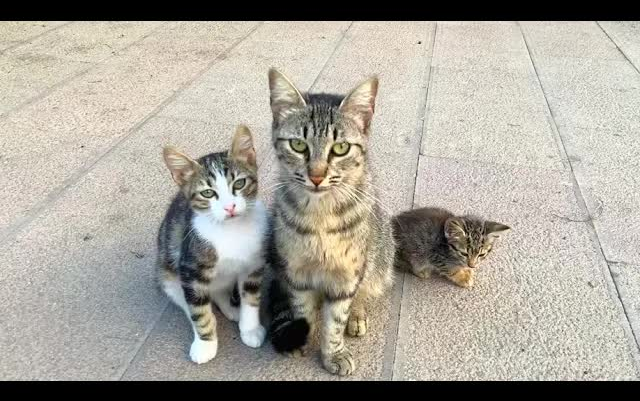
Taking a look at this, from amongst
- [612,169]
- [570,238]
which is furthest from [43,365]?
[612,169]

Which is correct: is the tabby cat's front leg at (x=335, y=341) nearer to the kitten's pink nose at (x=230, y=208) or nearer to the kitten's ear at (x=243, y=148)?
the kitten's pink nose at (x=230, y=208)

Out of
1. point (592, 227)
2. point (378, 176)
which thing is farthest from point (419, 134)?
point (592, 227)

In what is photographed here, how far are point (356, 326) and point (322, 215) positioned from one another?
66cm

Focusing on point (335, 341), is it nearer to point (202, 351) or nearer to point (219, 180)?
point (202, 351)

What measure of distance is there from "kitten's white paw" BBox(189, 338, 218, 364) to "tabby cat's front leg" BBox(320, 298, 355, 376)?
0.50 meters

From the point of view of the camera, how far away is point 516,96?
5203mm

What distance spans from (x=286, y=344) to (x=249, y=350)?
0.24m

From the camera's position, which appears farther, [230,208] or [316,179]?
[230,208]

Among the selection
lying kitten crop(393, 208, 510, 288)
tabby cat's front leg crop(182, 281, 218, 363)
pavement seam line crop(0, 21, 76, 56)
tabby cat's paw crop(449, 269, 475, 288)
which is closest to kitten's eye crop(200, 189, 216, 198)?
tabby cat's front leg crop(182, 281, 218, 363)

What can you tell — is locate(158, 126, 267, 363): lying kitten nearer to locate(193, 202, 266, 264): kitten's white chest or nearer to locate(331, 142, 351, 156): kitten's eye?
locate(193, 202, 266, 264): kitten's white chest

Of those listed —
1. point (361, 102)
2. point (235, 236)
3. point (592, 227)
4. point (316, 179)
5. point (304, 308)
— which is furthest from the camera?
point (592, 227)

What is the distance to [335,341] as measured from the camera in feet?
7.86

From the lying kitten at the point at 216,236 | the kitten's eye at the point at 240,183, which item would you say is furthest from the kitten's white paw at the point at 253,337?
the kitten's eye at the point at 240,183

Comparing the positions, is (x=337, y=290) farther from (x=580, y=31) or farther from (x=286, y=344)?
(x=580, y=31)
